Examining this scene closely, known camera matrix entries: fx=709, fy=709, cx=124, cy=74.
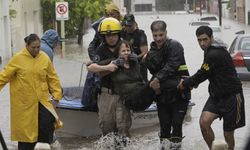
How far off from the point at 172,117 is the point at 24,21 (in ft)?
129

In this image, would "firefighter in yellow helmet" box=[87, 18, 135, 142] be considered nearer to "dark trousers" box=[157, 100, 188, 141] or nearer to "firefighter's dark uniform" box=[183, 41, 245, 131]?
"dark trousers" box=[157, 100, 188, 141]

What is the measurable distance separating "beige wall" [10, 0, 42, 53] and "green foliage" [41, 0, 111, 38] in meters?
0.81

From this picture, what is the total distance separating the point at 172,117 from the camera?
26.8 ft

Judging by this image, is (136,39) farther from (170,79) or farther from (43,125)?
(43,125)

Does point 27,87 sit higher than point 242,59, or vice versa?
point 27,87

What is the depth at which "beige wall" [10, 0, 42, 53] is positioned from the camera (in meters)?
42.8

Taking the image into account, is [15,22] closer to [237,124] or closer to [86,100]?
[86,100]

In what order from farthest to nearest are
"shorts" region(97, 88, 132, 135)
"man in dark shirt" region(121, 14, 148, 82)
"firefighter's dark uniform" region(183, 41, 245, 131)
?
1. "man in dark shirt" region(121, 14, 148, 82)
2. "shorts" region(97, 88, 132, 135)
3. "firefighter's dark uniform" region(183, 41, 245, 131)

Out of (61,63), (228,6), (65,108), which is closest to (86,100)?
(65,108)

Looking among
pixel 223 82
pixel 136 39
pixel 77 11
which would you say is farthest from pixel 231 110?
pixel 77 11

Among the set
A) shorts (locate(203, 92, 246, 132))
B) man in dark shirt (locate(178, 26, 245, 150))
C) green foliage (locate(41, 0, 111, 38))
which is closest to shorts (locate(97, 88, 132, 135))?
man in dark shirt (locate(178, 26, 245, 150))

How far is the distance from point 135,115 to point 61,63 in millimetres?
21122

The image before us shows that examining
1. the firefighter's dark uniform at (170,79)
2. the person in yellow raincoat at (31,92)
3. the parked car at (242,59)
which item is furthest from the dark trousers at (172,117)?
the parked car at (242,59)

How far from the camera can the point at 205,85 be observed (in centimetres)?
1945
